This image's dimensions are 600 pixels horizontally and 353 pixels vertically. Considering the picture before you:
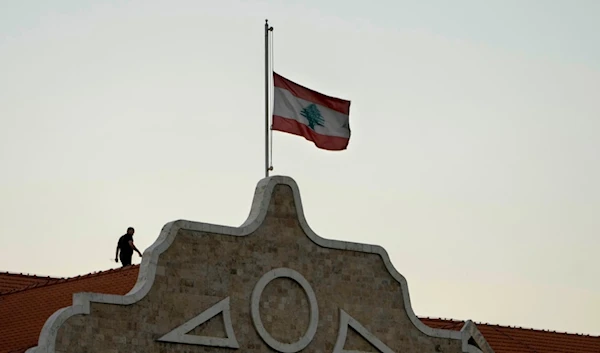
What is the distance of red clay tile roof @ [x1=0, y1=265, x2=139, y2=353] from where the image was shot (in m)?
46.9

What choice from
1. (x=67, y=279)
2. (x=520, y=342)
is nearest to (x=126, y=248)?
(x=67, y=279)

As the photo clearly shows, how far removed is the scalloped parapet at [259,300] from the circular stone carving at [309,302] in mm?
25

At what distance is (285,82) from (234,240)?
5.36m

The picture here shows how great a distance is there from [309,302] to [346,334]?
1399 millimetres

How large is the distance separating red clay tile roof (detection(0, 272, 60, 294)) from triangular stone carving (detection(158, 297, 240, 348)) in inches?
362

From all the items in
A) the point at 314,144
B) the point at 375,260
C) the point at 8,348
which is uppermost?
the point at 314,144

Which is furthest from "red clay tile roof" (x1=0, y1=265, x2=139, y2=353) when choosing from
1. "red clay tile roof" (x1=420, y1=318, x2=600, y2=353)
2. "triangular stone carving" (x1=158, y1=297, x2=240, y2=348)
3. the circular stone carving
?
"red clay tile roof" (x1=420, y1=318, x2=600, y2=353)

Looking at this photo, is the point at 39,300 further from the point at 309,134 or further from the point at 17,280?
the point at 309,134

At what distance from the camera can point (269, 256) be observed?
4797 cm

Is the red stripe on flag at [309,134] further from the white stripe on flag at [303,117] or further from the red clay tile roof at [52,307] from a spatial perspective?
the red clay tile roof at [52,307]

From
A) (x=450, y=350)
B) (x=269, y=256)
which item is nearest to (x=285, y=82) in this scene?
(x=269, y=256)

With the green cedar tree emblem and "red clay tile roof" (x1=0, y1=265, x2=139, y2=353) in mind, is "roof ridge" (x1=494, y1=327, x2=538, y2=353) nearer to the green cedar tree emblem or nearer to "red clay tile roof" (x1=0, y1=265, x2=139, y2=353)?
the green cedar tree emblem

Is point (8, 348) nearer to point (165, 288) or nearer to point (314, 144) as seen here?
point (165, 288)

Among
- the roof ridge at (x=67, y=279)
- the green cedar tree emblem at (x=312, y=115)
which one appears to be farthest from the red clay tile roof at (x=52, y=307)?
the green cedar tree emblem at (x=312, y=115)
